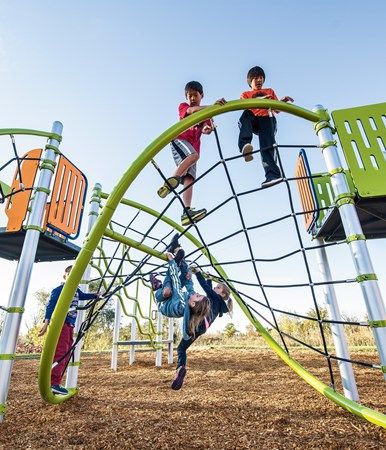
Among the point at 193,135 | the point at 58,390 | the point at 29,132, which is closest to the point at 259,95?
the point at 193,135

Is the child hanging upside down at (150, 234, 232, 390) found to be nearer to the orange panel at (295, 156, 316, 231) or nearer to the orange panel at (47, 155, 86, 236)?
the orange panel at (47, 155, 86, 236)

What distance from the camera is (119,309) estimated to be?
609 cm

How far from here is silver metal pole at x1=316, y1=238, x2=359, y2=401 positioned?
296 cm

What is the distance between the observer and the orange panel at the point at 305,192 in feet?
12.5

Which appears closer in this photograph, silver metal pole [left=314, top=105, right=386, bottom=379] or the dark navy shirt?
silver metal pole [left=314, top=105, right=386, bottom=379]

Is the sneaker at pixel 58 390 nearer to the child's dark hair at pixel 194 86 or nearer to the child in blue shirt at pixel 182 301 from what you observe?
the child in blue shirt at pixel 182 301

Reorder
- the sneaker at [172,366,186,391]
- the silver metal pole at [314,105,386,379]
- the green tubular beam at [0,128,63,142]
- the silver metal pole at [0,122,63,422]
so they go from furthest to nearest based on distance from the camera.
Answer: the green tubular beam at [0,128,63,142]
the sneaker at [172,366,186,391]
the silver metal pole at [0,122,63,422]
the silver metal pole at [314,105,386,379]

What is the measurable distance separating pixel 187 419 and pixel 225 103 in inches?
98.8

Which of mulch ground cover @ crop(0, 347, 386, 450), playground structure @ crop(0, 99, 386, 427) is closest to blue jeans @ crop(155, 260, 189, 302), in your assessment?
playground structure @ crop(0, 99, 386, 427)

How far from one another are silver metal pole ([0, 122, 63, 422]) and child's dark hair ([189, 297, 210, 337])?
4.49ft

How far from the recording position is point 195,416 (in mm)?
2648

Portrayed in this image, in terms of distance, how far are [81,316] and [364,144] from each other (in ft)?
10.5

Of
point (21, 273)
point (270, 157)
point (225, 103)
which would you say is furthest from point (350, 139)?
point (21, 273)

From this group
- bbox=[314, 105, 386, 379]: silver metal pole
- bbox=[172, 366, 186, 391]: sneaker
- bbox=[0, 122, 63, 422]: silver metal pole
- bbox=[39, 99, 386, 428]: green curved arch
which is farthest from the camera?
bbox=[172, 366, 186, 391]: sneaker
